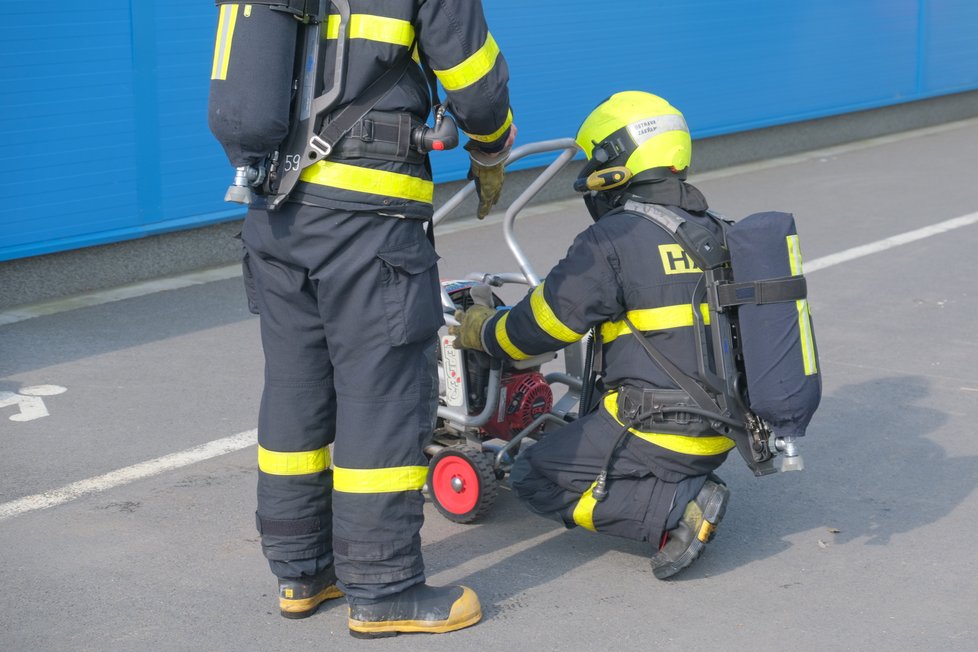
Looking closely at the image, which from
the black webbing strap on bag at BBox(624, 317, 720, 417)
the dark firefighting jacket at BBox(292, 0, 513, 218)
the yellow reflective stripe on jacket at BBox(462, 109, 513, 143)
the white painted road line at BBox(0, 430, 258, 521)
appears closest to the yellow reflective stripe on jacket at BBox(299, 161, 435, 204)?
the dark firefighting jacket at BBox(292, 0, 513, 218)

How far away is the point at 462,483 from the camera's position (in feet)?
14.7

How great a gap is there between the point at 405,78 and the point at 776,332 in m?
1.31

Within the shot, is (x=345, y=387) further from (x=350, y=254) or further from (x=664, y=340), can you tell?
(x=664, y=340)

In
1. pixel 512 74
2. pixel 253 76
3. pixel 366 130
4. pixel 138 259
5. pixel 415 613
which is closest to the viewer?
pixel 253 76

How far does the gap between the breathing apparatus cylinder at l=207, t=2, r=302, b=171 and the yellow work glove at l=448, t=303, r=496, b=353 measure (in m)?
1.21

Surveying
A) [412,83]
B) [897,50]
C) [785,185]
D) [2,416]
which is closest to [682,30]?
[785,185]

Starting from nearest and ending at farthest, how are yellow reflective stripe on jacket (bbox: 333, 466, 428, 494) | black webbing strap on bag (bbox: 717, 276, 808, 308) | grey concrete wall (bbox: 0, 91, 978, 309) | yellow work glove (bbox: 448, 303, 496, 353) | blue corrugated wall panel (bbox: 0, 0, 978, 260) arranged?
yellow reflective stripe on jacket (bbox: 333, 466, 428, 494) < black webbing strap on bag (bbox: 717, 276, 808, 308) < yellow work glove (bbox: 448, 303, 496, 353) < blue corrugated wall panel (bbox: 0, 0, 978, 260) < grey concrete wall (bbox: 0, 91, 978, 309)

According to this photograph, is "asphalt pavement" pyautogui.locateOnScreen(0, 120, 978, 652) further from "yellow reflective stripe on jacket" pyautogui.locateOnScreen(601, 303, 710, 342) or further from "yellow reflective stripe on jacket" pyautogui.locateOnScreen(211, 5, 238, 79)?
"yellow reflective stripe on jacket" pyautogui.locateOnScreen(211, 5, 238, 79)

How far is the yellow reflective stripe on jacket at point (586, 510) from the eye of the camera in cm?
418

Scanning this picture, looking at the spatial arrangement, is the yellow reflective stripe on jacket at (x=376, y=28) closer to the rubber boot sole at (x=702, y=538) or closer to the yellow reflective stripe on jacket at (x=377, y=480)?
the yellow reflective stripe on jacket at (x=377, y=480)

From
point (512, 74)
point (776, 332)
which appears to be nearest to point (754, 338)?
point (776, 332)

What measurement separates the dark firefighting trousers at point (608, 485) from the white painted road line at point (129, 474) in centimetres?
144

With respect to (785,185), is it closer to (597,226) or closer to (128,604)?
(597,226)

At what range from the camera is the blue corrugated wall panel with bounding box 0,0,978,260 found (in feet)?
23.0
